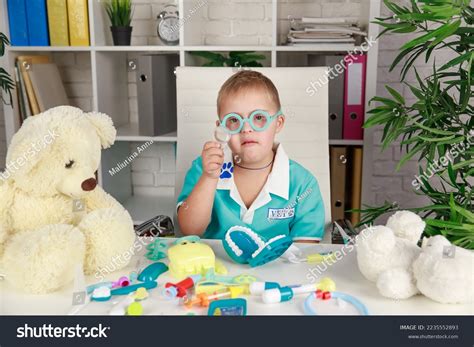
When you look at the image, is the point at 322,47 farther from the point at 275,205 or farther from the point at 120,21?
the point at 275,205

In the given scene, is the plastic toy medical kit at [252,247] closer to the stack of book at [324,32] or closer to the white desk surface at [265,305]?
the white desk surface at [265,305]

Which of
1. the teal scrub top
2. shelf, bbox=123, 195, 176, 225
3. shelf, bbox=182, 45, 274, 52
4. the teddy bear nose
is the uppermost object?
shelf, bbox=182, 45, 274, 52

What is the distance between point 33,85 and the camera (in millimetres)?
2643

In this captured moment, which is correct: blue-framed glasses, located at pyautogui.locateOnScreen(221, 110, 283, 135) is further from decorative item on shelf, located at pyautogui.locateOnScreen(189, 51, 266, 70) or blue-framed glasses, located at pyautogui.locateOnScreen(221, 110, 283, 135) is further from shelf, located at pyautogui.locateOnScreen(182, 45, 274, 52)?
decorative item on shelf, located at pyautogui.locateOnScreen(189, 51, 266, 70)

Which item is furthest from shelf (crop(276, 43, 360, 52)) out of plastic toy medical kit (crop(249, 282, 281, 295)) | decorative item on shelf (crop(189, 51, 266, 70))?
plastic toy medical kit (crop(249, 282, 281, 295))

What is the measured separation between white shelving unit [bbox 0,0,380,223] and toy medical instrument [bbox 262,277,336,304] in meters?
1.59

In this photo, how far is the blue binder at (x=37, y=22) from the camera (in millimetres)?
2590

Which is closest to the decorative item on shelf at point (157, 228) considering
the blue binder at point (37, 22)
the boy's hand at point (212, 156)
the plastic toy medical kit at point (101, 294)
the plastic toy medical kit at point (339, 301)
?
the boy's hand at point (212, 156)

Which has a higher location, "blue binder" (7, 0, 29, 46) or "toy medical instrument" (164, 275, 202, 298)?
"blue binder" (7, 0, 29, 46)

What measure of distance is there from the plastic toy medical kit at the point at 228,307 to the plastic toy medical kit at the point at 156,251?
0.28 metres

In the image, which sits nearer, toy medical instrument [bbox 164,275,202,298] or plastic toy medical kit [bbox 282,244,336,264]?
toy medical instrument [bbox 164,275,202,298]

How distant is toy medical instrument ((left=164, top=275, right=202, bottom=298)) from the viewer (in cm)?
100

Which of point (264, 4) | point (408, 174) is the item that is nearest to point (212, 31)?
point (264, 4)

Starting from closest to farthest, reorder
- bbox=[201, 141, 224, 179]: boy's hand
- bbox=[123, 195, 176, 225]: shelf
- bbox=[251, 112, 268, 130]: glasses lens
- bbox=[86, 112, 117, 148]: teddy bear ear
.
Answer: bbox=[86, 112, 117, 148]: teddy bear ear, bbox=[201, 141, 224, 179]: boy's hand, bbox=[251, 112, 268, 130]: glasses lens, bbox=[123, 195, 176, 225]: shelf
